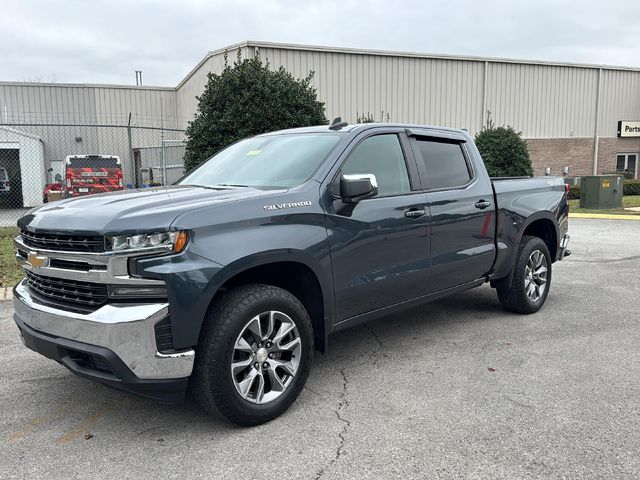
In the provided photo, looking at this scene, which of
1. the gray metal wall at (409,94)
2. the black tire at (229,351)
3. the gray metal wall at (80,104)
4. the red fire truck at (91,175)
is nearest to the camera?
the black tire at (229,351)

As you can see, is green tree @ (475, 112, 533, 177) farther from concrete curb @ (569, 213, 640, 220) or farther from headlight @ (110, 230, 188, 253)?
headlight @ (110, 230, 188, 253)

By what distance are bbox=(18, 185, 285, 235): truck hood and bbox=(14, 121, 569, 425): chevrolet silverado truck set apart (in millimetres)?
11

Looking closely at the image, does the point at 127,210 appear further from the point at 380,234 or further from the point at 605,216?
the point at 605,216

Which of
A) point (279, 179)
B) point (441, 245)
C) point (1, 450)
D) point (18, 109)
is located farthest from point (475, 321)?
point (18, 109)

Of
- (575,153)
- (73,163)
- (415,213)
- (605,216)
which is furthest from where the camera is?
(575,153)

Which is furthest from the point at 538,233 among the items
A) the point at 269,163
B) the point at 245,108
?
the point at 245,108

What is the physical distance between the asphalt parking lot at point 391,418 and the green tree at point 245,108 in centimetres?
508

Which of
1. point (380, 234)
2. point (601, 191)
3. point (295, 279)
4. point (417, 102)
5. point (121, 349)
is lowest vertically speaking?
point (121, 349)

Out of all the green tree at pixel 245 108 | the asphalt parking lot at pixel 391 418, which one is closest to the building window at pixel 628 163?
the green tree at pixel 245 108

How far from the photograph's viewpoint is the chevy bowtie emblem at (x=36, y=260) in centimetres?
333

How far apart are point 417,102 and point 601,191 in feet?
31.4

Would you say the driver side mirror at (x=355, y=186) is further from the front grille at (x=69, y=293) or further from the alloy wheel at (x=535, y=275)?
the alloy wheel at (x=535, y=275)

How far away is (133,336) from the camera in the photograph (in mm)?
2938

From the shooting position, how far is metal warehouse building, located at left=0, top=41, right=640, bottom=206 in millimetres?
23453
